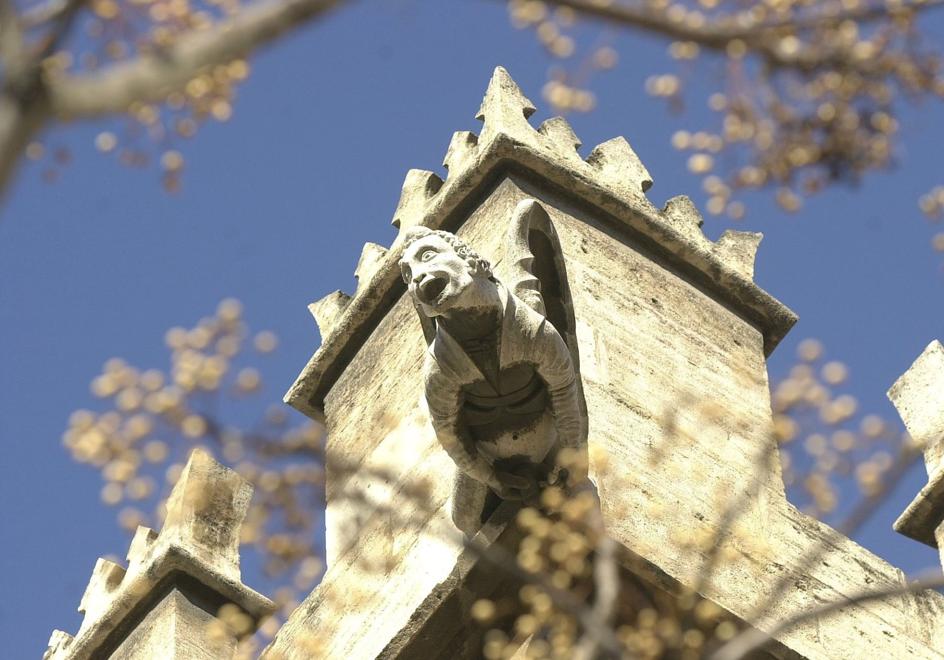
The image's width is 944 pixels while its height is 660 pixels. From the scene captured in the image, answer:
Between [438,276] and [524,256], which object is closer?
[438,276]

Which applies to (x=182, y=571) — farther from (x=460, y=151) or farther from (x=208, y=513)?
(x=460, y=151)

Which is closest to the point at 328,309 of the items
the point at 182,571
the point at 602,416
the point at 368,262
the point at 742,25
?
the point at 368,262

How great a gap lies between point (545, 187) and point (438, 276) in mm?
3127

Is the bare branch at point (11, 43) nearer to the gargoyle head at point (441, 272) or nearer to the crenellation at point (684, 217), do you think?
the gargoyle head at point (441, 272)

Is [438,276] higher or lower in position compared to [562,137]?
lower

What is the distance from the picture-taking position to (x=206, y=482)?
14.3 meters

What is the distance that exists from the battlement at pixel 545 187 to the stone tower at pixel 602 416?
0.01 m

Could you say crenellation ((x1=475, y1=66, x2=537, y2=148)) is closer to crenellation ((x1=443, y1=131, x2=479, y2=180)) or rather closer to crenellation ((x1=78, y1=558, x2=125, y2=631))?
crenellation ((x1=443, y1=131, x2=479, y2=180))

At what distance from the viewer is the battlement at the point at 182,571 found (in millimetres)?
13758

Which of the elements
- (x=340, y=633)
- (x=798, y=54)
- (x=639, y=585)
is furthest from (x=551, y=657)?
(x=798, y=54)

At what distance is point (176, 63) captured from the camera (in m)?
6.23

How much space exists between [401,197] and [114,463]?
626cm

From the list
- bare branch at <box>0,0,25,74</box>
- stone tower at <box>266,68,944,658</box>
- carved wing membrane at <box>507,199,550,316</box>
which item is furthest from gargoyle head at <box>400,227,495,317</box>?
bare branch at <box>0,0,25,74</box>

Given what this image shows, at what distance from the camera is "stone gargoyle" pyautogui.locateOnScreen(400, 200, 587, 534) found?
10281mm
